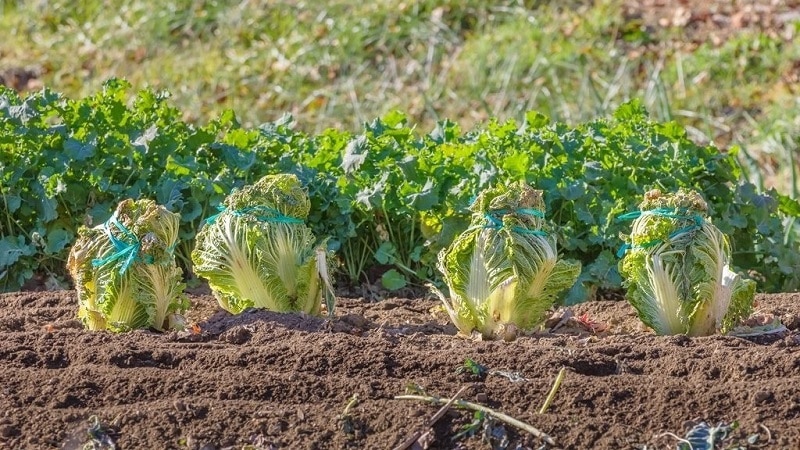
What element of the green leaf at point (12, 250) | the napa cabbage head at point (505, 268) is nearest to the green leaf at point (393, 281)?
the napa cabbage head at point (505, 268)

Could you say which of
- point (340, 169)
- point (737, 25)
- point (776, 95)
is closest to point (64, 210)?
point (340, 169)

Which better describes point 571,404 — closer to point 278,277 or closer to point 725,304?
point 725,304

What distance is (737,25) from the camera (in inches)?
397

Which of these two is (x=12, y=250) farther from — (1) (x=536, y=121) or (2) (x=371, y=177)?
(1) (x=536, y=121)

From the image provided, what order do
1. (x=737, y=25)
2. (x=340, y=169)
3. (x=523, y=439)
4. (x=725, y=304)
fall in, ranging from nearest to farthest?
(x=523, y=439) → (x=725, y=304) → (x=340, y=169) → (x=737, y=25)

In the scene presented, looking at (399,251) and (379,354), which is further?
(399,251)

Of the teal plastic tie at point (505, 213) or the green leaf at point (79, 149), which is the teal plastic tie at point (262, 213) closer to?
the teal plastic tie at point (505, 213)

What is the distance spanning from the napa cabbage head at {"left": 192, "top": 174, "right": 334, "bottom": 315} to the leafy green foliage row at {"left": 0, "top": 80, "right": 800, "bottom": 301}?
77cm

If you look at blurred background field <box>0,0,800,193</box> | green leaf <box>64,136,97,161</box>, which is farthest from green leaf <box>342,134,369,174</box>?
blurred background field <box>0,0,800,193</box>

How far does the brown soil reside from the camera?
11.7 feet

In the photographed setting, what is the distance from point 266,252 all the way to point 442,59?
18.2ft

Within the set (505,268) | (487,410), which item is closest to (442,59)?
(505,268)

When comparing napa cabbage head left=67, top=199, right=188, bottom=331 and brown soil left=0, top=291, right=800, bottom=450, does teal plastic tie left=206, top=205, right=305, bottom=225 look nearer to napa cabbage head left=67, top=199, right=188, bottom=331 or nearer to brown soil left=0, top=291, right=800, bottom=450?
napa cabbage head left=67, top=199, right=188, bottom=331

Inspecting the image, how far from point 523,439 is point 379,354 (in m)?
0.68
